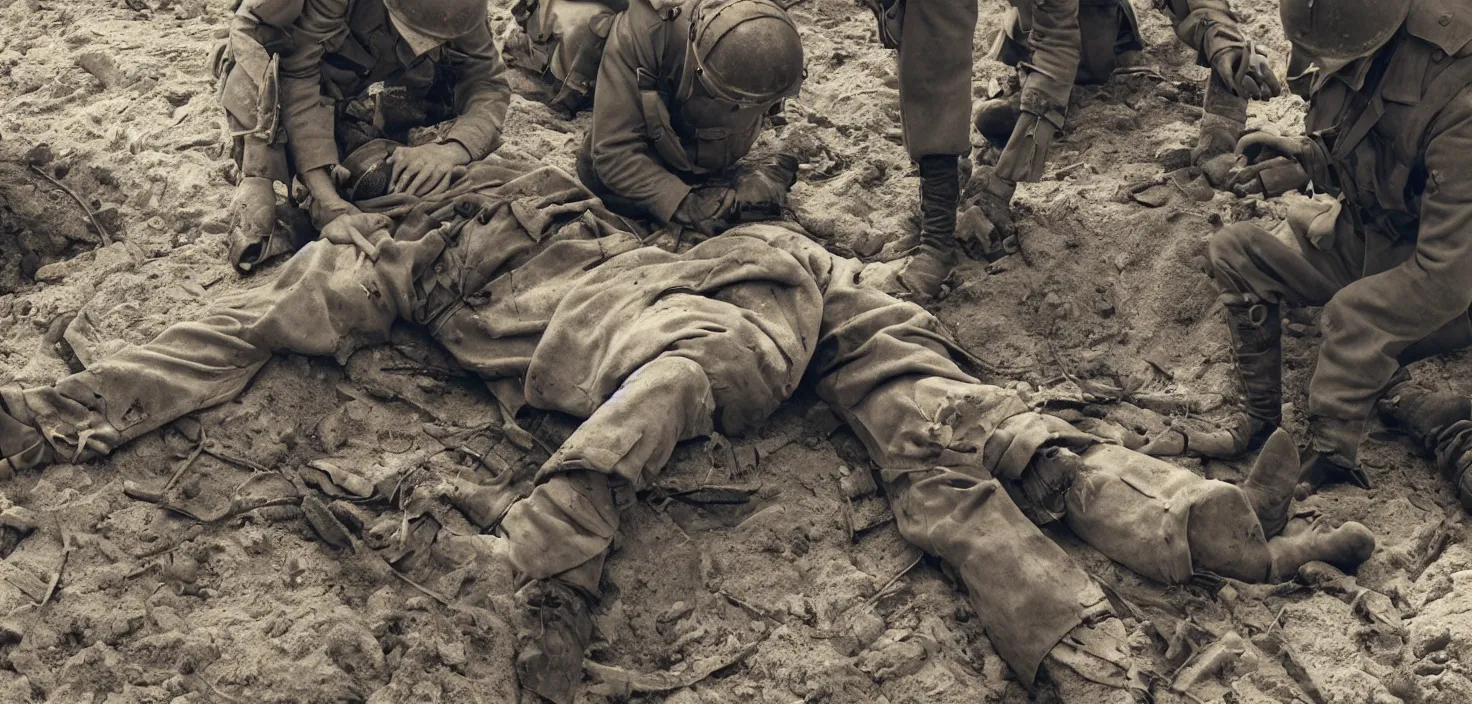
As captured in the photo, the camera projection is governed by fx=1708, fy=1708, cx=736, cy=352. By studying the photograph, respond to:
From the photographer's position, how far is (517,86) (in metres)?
7.44

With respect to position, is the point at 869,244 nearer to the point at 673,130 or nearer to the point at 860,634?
the point at 673,130

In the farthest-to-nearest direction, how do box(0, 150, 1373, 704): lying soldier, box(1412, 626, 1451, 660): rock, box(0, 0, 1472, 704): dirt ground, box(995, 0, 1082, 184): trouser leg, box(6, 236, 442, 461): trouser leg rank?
box(995, 0, 1082, 184): trouser leg
box(6, 236, 442, 461): trouser leg
box(0, 150, 1373, 704): lying soldier
box(0, 0, 1472, 704): dirt ground
box(1412, 626, 1451, 660): rock

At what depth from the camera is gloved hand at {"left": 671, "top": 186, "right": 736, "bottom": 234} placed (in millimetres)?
6219

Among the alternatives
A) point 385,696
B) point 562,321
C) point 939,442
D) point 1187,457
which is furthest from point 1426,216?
point 385,696

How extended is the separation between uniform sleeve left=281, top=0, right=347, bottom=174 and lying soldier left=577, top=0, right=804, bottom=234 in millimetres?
951

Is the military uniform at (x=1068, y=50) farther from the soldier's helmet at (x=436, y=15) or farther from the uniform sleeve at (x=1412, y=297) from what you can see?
the soldier's helmet at (x=436, y=15)

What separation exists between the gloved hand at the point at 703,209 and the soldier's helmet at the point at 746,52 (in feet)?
1.59

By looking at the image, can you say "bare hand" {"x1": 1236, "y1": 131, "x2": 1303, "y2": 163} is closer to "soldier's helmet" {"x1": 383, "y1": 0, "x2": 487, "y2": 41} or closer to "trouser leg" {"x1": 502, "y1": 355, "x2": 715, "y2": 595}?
"trouser leg" {"x1": 502, "y1": 355, "x2": 715, "y2": 595}

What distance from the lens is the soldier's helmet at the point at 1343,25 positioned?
4.93 meters

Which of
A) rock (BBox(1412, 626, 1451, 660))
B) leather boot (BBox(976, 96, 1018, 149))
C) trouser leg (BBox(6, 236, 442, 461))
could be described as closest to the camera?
rock (BBox(1412, 626, 1451, 660))

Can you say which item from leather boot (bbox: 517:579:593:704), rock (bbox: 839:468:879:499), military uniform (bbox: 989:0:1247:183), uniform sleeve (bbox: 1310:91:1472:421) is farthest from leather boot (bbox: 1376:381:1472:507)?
leather boot (bbox: 517:579:593:704)

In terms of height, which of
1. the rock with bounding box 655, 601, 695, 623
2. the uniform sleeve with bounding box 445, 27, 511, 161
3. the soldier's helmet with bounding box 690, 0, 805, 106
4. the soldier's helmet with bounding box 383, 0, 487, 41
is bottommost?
the rock with bounding box 655, 601, 695, 623

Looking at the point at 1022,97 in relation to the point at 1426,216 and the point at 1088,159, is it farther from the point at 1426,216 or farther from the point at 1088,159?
the point at 1426,216

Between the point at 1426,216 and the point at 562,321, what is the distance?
2674mm
